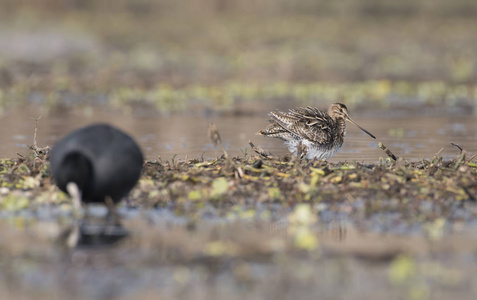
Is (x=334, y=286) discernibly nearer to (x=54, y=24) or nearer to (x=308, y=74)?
(x=308, y=74)

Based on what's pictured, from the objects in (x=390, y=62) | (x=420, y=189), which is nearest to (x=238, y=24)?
(x=390, y=62)

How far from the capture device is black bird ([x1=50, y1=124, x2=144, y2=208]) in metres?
10.1

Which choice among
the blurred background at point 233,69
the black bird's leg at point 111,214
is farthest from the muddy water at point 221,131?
the black bird's leg at point 111,214

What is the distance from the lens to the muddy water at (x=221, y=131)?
16.5m

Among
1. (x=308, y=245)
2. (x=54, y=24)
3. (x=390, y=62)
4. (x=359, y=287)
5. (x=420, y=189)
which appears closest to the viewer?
(x=359, y=287)

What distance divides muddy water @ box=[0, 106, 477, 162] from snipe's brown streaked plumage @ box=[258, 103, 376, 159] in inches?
A: 42.2

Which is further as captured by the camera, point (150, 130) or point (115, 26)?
point (115, 26)

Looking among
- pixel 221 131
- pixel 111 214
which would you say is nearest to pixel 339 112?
pixel 221 131

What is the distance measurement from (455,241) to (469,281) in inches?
54.9

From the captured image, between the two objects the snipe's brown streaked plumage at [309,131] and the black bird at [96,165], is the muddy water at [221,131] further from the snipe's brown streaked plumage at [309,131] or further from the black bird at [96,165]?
the black bird at [96,165]

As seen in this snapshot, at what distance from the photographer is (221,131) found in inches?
A: 771

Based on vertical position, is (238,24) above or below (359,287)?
above

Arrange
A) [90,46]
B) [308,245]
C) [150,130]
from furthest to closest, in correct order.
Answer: [90,46]
[150,130]
[308,245]

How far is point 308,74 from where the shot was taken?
33.2 metres
